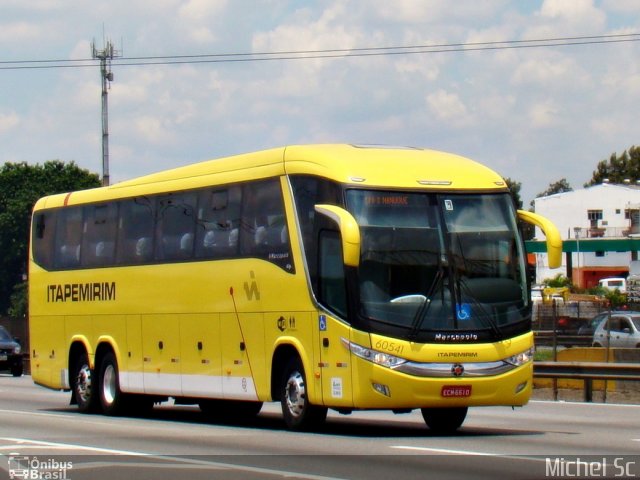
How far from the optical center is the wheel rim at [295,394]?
1717cm

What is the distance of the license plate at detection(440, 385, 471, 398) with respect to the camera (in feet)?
52.6

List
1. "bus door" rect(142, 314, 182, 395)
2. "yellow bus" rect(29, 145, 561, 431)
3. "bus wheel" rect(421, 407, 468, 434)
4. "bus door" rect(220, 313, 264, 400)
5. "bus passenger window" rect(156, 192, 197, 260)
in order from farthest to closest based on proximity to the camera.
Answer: "bus door" rect(142, 314, 182, 395) → "bus passenger window" rect(156, 192, 197, 260) → "bus door" rect(220, 313, 264, 400) → "bus wheel" rect(421, 407, 468, 434) → "yellow bus" rect(29, 145, 561, 431)

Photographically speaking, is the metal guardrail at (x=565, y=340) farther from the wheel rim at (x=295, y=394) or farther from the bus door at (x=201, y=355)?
the wheel rim at (x=295, y=394)

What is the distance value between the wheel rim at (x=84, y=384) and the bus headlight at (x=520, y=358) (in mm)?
8978

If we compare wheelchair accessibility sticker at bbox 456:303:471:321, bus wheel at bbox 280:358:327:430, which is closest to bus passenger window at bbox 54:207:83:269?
bus wheel at bbox 280:358:327:430

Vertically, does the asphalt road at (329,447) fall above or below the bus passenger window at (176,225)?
below

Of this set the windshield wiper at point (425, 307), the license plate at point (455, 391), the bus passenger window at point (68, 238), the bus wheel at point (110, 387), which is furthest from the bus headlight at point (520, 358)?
the bus passenger window at point (68, 238)

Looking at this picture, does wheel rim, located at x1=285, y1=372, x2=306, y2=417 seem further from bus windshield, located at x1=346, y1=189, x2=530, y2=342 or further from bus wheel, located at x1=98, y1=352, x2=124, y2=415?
bus wheel, located at x1=98, y1=352, x2=124, y2=415

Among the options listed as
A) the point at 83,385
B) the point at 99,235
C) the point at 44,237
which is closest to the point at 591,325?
the point at 44,237

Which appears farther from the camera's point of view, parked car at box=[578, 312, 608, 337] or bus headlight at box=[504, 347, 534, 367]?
parked car at box=[578, 312, 608, 337]

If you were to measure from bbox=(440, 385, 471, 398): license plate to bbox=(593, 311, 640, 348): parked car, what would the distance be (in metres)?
21.6

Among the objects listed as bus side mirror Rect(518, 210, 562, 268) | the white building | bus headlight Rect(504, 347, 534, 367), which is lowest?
bus headlight Rect(504, 347, 534, 367)

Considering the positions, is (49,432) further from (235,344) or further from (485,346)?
(485,346)

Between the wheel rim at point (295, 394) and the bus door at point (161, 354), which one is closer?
the wheel rim at point (295, 394)
